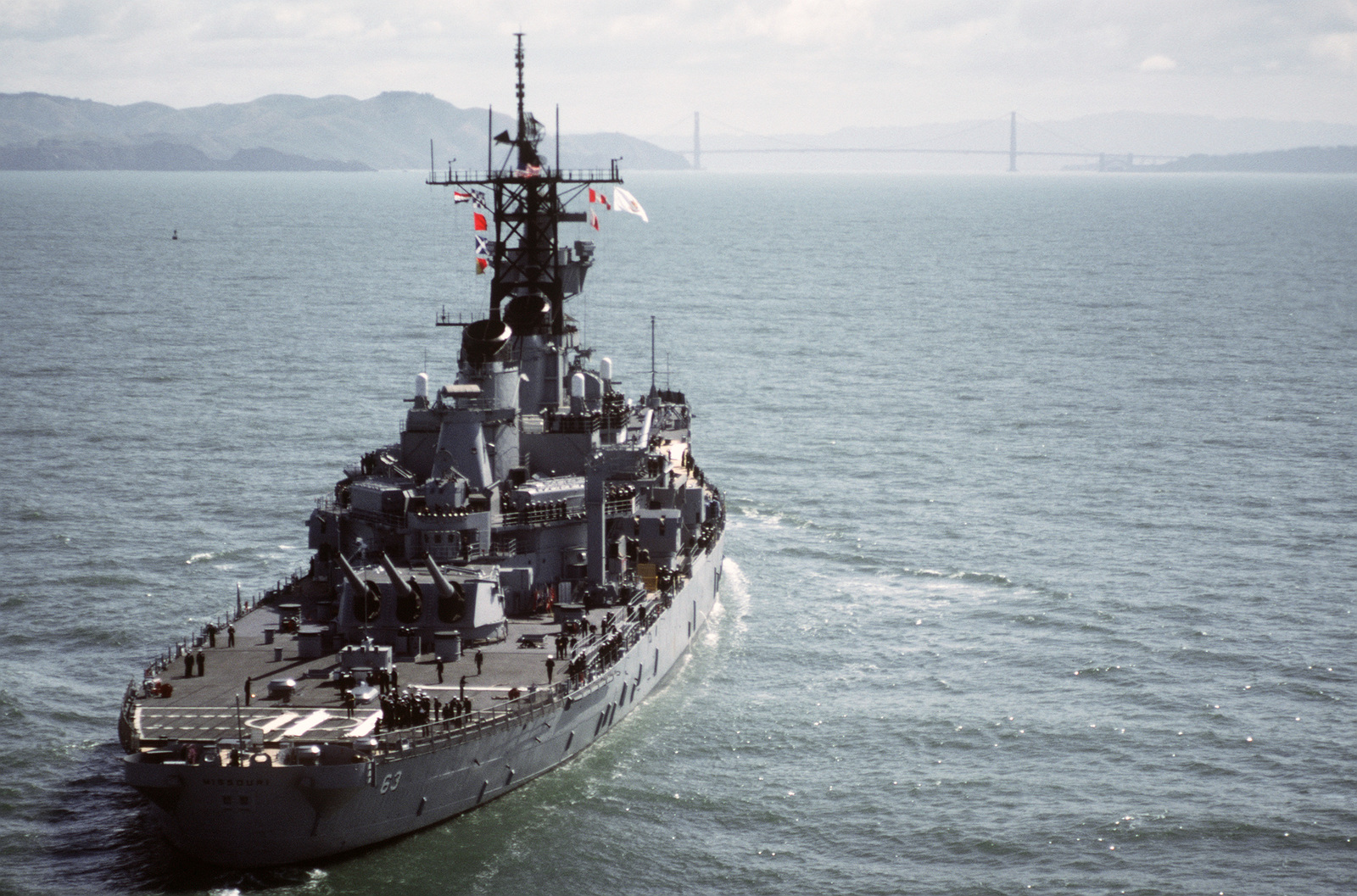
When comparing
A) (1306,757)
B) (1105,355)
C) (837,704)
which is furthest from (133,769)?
(1105,355)

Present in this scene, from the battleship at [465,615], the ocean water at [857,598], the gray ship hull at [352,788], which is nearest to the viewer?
the gray ship hull at [352,788]

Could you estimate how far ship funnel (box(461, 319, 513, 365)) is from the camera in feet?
181

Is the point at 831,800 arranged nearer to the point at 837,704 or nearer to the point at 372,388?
the point at 837,704

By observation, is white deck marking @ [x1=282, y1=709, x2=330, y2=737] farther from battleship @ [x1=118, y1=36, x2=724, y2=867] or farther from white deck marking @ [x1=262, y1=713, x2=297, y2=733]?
white deck marking @ [x1=262, y1=713, x2=297, y2=733]

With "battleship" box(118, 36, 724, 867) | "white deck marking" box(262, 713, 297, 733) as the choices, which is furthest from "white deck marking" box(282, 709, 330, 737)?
"white deck marking" box(262, 713, 297, 733)

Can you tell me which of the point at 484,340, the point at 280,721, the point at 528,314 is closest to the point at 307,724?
the point at 280,721

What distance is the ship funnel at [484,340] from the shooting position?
55094mm

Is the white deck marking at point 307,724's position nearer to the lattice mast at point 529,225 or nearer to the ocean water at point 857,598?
the ocean water at point 857,598

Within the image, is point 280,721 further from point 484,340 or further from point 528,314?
point 528,314

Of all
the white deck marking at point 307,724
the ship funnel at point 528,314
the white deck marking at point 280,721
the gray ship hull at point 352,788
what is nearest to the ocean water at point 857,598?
the gray ship hull at point 352,788

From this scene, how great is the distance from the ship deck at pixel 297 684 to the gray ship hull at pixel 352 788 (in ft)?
3.91

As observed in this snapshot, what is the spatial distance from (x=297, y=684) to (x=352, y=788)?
7.05 meters

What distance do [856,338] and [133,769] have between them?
95.5 metres

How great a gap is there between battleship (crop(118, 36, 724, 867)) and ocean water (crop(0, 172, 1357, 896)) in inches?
65.9
